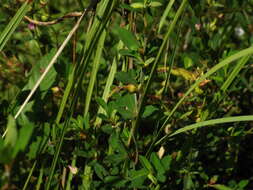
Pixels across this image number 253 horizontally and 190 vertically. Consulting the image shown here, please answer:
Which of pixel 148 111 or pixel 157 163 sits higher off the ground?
pixel 148 111

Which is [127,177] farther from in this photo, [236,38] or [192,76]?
[236,38]

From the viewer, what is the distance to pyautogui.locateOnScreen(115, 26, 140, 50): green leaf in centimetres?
90

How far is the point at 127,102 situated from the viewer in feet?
3.00

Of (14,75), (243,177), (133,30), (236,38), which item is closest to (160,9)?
(133,30)

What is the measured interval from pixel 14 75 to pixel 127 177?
624 mm

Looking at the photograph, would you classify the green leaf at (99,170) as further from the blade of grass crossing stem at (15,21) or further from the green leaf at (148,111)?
the blade of grass crossing stem at (15,21)

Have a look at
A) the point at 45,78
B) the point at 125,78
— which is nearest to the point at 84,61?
the point at 125,78

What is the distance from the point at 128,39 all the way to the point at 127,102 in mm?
138

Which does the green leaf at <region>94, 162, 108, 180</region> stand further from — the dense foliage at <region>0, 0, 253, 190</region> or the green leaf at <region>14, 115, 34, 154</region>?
the green leaf at <region>14, 115, 34, 154</region>

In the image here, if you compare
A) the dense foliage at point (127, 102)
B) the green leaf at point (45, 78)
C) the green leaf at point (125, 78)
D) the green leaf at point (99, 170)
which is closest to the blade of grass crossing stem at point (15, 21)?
the dense foliage at point (127, 102)

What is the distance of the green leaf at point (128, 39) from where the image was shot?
2.96ft

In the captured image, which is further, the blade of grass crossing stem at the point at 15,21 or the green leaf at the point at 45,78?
the green leaf at the point at 45,78

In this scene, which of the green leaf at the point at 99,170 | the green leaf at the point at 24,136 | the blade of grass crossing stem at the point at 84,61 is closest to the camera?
Result: the green leaf at the point at 24,136

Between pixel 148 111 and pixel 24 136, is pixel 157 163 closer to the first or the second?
pixel 148 111
